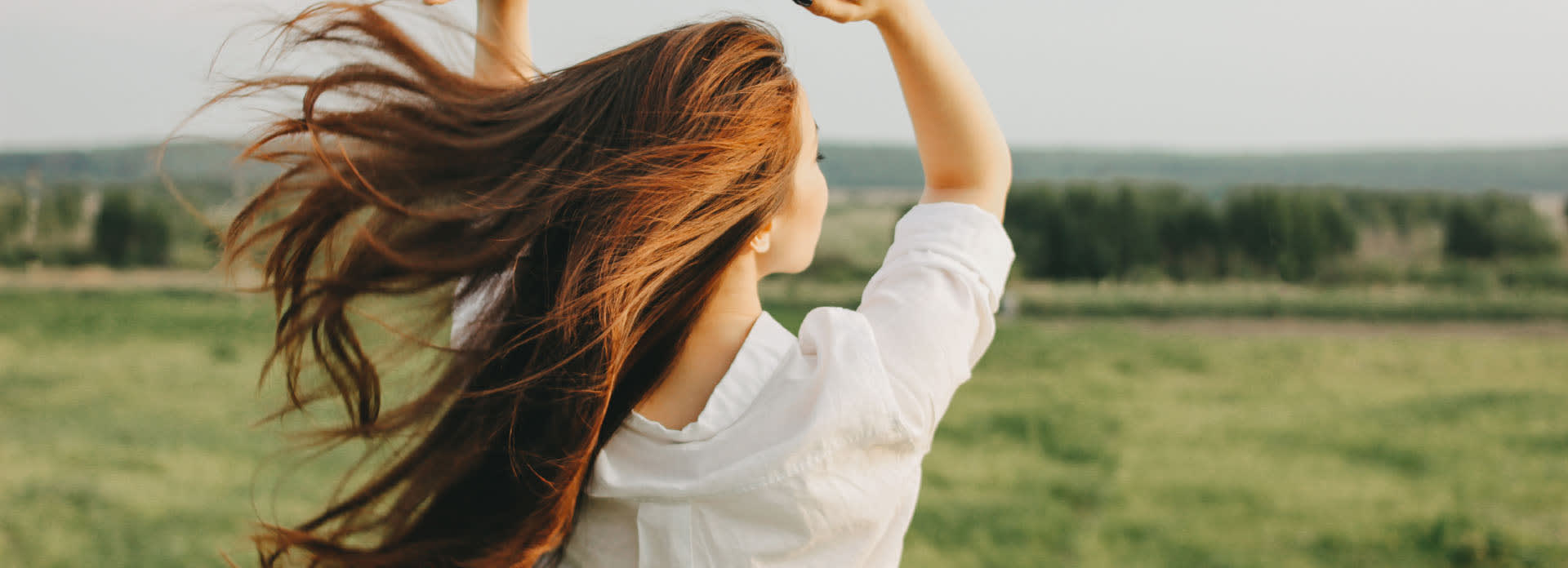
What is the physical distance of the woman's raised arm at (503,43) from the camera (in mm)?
1341

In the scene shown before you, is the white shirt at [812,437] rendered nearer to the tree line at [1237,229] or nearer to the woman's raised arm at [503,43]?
the woman's raised arm at [503,43]

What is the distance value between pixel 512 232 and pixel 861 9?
0.43 m

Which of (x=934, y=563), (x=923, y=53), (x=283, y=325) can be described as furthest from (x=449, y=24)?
(x=934, y=563)

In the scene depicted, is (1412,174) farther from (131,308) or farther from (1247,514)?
→ (131,308)

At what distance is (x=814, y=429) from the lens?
3.35ft

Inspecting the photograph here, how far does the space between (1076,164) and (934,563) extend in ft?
43.9

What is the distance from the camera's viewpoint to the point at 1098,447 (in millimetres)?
9109

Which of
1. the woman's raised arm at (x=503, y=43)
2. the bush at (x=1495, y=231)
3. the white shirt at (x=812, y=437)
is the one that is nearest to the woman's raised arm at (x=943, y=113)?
the white shirt at (x=812, y=437)

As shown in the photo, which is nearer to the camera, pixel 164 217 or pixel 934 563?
pixel 934 563

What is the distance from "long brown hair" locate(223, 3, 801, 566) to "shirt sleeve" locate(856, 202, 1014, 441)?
0.52 feet

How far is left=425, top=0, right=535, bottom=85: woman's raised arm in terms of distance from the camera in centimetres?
134

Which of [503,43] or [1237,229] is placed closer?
[503,43]

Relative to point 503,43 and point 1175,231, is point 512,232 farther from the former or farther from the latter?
point 1175,231

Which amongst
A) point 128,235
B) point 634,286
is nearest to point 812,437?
point 634,286
